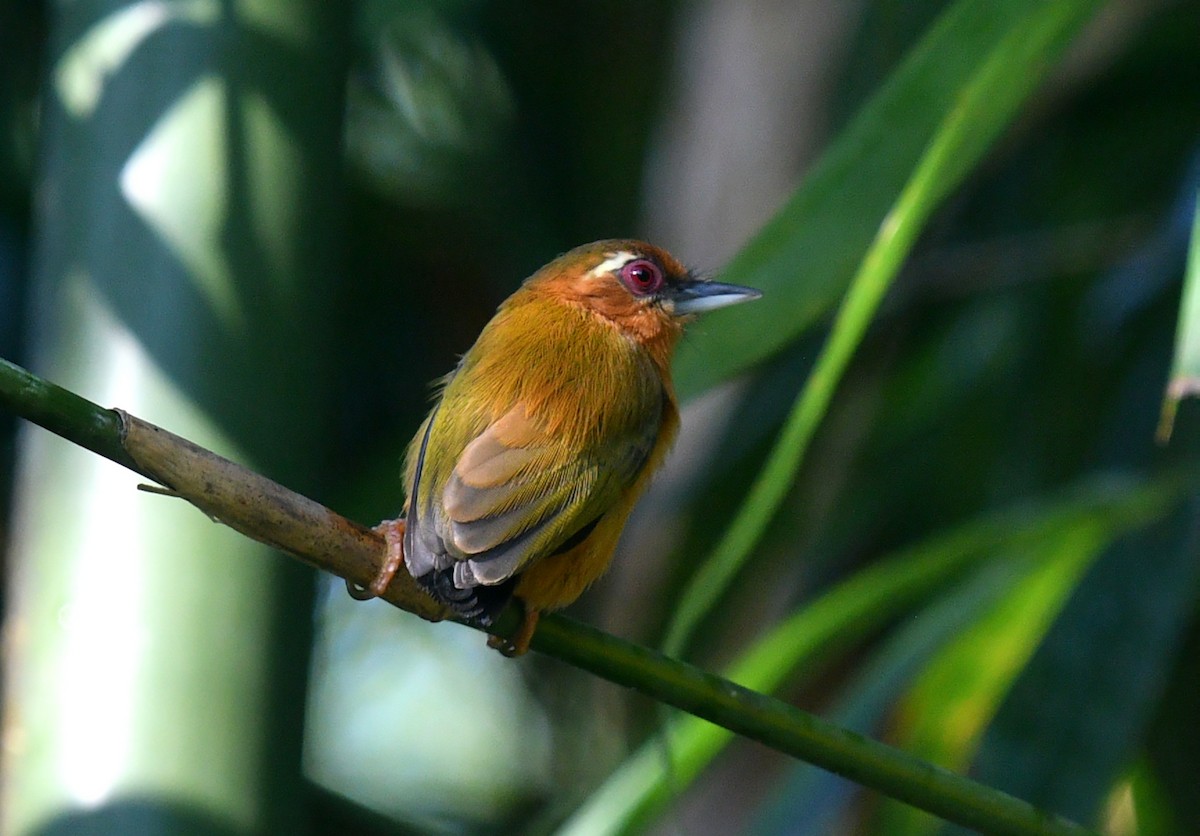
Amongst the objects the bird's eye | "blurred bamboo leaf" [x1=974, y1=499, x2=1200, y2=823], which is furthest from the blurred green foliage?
the bird's eye

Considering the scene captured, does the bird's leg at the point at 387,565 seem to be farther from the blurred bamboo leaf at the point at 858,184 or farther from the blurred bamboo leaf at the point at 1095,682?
the blurred bamboo leaf at the point at 1095,682

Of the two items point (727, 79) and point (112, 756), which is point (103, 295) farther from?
point (727, 79)

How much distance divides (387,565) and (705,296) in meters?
1.30

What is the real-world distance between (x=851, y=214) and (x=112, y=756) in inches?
52.9

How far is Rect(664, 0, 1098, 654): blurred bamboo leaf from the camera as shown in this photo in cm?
213

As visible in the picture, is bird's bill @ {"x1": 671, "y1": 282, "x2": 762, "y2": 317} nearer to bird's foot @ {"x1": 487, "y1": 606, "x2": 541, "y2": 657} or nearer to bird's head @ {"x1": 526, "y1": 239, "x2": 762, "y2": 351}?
bird's head @ {"x1": 526, "y1": 239, "x2": 762, "y2": 351}

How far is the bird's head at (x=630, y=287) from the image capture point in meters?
3.30

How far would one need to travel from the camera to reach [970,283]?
4.45 m

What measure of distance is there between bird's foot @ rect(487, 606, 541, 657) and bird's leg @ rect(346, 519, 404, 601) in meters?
0.21

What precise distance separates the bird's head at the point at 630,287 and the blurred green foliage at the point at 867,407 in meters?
0.49

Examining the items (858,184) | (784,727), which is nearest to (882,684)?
(858,184)

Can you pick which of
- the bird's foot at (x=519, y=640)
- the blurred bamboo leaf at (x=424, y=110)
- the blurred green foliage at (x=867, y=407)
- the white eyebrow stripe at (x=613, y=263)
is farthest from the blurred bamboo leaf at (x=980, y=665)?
the blurred bamboo leaf at (x=424, y=110)

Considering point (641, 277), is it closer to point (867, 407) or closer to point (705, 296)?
point (705, 296)

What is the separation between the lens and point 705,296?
3176 mm
